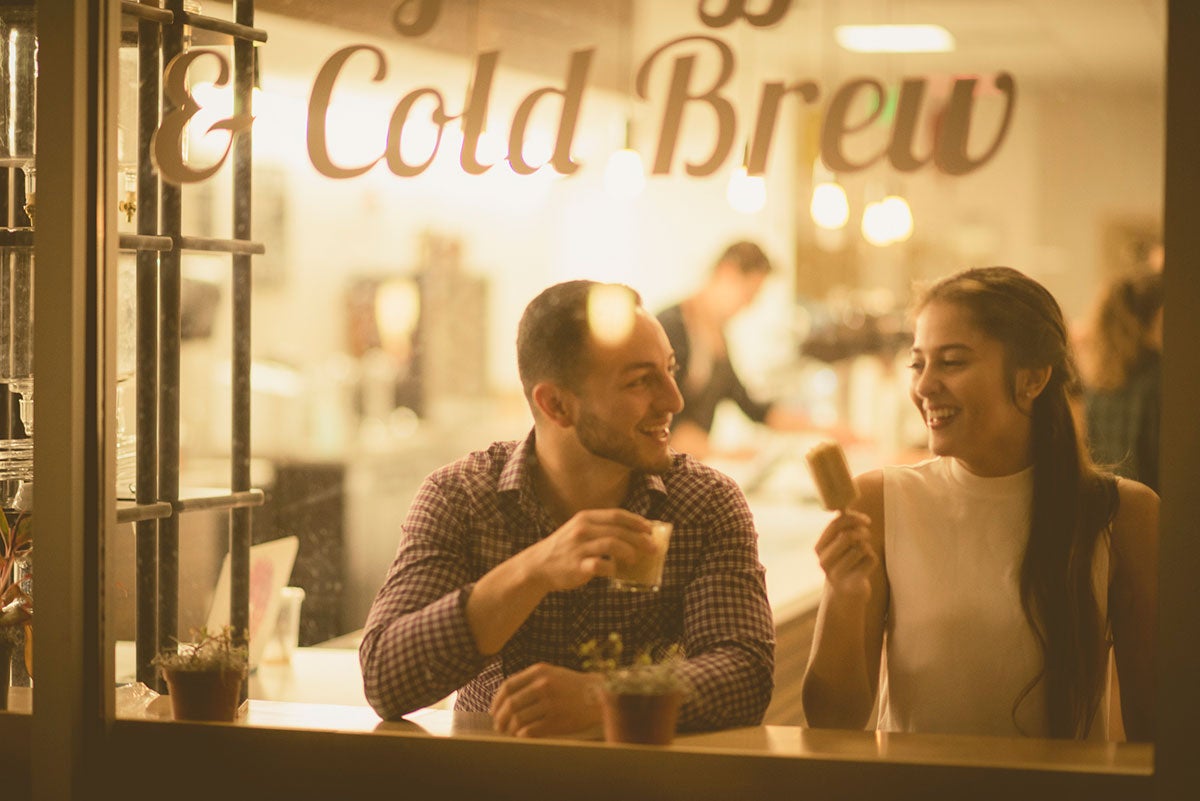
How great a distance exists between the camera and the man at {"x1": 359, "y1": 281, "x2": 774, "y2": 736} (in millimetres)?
2002

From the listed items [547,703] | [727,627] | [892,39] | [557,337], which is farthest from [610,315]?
[892,39]

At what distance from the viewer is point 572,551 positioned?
1.99 metres

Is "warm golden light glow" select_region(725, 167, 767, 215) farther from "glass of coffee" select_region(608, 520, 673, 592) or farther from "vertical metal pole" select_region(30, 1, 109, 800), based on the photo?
"vertical metal pole" select_region(30, 1, 109, 800)

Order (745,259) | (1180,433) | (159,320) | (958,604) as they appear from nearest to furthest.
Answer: (1180,433) → (958,604) → (159,320) → (745,259)

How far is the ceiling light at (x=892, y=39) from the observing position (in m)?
2.51

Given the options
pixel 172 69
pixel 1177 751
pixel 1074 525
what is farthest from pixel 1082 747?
pixel 172 69

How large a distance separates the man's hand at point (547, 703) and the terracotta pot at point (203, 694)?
43cm

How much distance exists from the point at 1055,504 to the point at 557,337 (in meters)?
0.85

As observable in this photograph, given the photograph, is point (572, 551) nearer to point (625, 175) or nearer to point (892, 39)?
point (625, 175)

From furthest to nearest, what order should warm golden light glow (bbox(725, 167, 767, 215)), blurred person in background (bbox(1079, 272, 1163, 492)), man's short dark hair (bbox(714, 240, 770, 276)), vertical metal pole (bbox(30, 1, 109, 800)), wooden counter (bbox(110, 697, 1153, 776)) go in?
man's short dark hair (bbox(714, 240, 770, 276)) → blurred person in background (bbox(1079, 272, 1163, 492)) → warm golden light glow (bbox(725, 167, 767, 215)) → vertical metal pole (bbox(30, 1, 109, 800)) → wooden counter (bbox(110, 697, 1153, 776))

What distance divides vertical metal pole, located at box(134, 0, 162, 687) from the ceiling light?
1.24m

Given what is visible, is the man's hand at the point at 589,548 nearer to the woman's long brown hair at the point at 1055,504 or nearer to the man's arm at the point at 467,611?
the man's arm at the point at 467,611

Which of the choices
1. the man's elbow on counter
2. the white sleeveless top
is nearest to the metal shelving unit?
the man's elbow on counter

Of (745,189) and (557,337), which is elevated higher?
(745,189)
